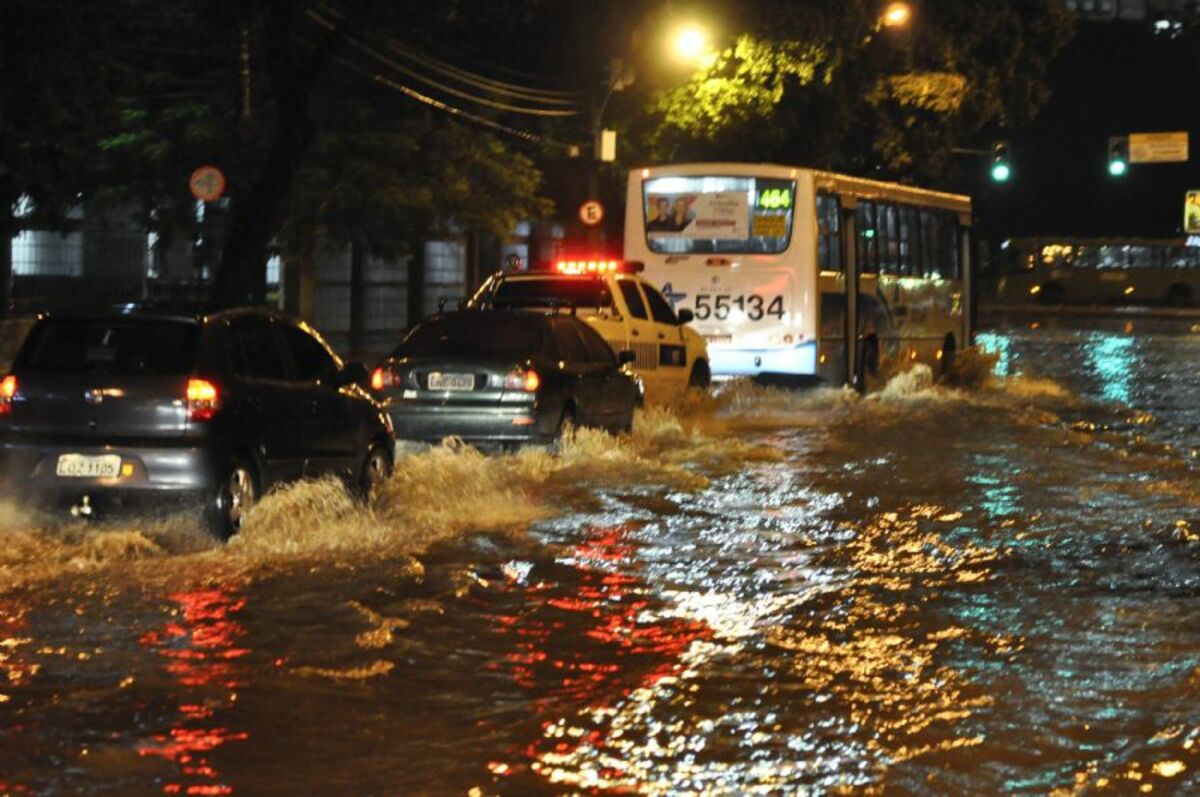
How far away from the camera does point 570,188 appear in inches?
1464

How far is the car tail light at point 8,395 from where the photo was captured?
11.8 m

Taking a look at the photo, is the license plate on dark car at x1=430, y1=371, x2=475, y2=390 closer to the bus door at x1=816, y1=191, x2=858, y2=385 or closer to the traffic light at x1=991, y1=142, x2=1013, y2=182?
the bus door at x1=816, y1=191, x2=858, y2=385

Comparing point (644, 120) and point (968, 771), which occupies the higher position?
point (644, 120)

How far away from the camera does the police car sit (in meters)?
21.4

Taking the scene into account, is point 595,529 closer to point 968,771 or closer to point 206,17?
point 968,771

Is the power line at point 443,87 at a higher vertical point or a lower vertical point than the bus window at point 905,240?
higher

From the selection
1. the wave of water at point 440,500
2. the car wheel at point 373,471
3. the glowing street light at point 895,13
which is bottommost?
the wave of water at point 440,500

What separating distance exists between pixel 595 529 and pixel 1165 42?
73187 mm

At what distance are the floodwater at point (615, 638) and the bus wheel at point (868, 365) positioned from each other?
10724 mm

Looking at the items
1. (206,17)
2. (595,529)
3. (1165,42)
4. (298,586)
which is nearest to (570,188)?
(206,17)

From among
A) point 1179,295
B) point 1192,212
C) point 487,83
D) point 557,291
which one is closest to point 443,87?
point 487,83

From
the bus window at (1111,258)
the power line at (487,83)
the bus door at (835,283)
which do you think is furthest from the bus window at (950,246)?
the bus window at (1111,258)

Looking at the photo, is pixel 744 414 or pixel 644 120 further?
pixel 644 120

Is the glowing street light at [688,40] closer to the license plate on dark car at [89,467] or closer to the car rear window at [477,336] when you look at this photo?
the car rear window at [477,336]
